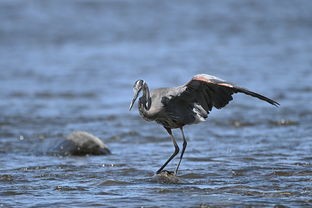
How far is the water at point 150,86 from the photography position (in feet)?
24.1

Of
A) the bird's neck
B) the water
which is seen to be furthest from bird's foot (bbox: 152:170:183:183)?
the bird's neck

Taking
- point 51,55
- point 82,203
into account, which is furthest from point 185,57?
point 82,203

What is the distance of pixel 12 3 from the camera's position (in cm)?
2589

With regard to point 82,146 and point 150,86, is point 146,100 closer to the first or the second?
point 82,146

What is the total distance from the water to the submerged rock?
0.18 m

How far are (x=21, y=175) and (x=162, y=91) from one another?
1672mm

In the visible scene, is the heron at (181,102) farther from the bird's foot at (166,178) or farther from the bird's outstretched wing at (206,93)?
the bird's foot at (166,178)

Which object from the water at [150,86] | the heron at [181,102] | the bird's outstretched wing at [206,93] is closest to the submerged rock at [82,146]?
the water at [150,86]

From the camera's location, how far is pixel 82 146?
31.2ft

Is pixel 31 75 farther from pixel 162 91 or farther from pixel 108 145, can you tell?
pixel 162 91

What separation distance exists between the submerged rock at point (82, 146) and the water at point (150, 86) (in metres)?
0.18

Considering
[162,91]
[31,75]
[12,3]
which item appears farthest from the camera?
[12,3]

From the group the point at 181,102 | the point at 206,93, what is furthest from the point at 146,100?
the point at 206,93

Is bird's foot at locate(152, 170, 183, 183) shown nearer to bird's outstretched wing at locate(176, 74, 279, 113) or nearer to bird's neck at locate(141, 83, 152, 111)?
bird's neck at locate(141, 83, 152, 111)
